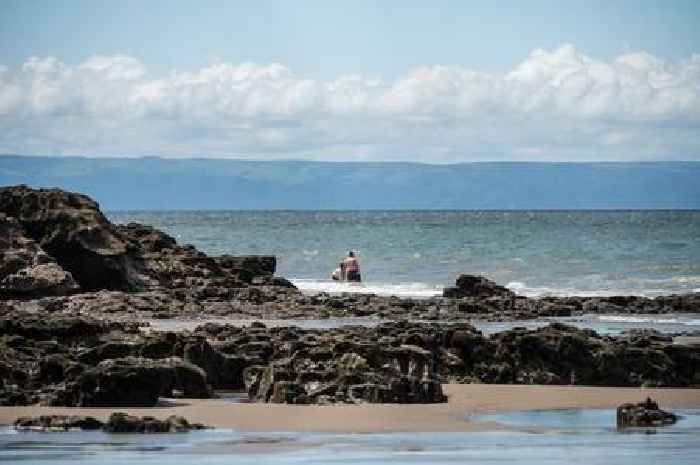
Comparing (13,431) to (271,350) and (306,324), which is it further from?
(306,324)

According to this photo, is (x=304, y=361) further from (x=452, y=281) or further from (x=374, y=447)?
(x=452, y=281)

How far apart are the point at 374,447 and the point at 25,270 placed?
872 inches

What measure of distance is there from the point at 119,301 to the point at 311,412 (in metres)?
18.3

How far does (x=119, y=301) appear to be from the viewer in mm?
35281

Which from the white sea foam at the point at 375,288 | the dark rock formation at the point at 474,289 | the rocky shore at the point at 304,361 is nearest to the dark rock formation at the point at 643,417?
the rocky shore at the point at 304,361

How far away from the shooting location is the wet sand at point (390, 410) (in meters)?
16.8

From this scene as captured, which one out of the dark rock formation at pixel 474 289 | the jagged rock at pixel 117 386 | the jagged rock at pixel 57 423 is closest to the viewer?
the jagged rock at pixel 57 423

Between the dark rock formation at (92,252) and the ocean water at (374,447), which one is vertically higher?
the dark rock formation at (92,252)

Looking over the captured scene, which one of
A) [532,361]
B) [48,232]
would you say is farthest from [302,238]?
[532,361]

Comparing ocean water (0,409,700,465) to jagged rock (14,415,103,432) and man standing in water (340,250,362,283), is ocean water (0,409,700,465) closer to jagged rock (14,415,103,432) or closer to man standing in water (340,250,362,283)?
jagged rock (14,415,103,432)

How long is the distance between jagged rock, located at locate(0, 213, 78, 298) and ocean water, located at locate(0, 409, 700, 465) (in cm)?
1978

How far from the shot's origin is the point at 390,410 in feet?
58.4

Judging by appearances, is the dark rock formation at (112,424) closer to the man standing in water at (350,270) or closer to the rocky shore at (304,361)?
the rocky shore at (304,361)

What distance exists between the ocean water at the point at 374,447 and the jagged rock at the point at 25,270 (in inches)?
779
